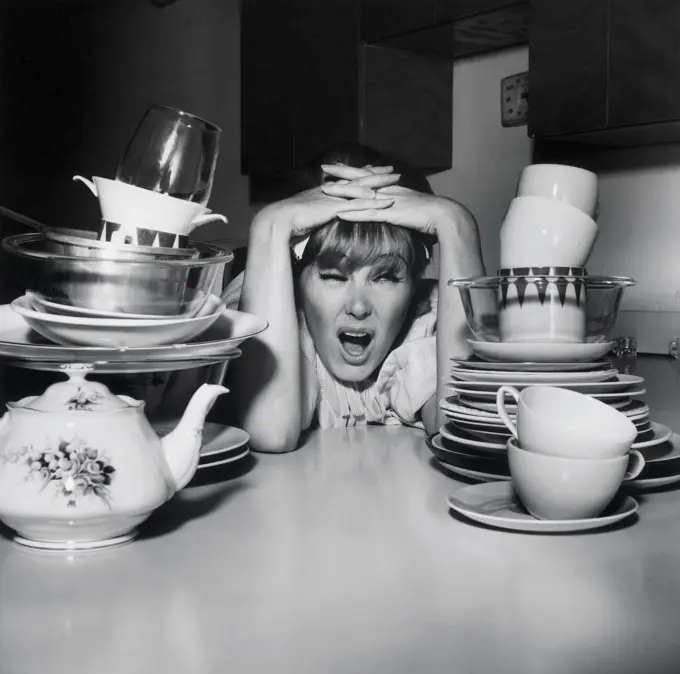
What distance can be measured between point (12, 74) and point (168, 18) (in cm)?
73

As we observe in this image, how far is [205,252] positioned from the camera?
870 millimetres

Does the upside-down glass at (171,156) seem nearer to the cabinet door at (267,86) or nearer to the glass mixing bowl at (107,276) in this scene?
the glass mixing bowl at (107,276)

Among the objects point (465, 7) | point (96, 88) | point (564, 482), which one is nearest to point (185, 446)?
point (564, 482)

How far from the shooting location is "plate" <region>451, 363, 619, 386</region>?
85cm

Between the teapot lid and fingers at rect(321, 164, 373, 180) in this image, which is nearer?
the teapot lid

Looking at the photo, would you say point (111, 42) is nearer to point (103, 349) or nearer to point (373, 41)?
point (373, 41)

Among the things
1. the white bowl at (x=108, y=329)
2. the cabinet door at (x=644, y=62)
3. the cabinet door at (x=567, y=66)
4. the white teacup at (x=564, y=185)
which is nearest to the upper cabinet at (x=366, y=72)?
the cabinet door at (x=567, y=66)

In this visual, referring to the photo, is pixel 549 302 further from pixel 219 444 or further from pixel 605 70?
pixel 605 70

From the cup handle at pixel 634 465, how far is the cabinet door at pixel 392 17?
87.3 inches

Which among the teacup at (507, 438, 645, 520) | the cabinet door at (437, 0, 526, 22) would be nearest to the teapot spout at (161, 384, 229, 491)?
the teacup at (507, 438, 645, 520)

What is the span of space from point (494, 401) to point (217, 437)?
0.99 feet

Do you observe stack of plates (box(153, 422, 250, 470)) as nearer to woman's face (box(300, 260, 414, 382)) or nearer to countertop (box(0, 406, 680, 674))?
countertop (box(0, 406, 680, 674))

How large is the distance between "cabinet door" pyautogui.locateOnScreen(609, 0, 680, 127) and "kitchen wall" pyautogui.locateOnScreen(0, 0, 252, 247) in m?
1.83

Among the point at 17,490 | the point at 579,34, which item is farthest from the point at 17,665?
the point at 579,34
